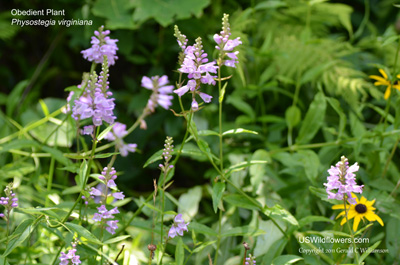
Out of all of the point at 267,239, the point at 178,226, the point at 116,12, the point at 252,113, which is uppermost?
the point at 116,12

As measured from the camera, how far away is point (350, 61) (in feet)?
7.95

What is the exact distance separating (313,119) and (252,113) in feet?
1.09

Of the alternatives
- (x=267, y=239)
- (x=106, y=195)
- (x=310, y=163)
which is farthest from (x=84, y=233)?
(x=310, y=163)

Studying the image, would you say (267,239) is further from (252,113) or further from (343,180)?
(252,113)

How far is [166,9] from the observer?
7.50 feet

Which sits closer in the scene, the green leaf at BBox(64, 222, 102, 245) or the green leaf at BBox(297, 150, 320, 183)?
the green leaf at BBox(64, 222, 102, 245)

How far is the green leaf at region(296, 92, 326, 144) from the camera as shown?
5.46ft

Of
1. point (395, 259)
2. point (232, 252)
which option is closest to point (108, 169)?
point (232, 252)

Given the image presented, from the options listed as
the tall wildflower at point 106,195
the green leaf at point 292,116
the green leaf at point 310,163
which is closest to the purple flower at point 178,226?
the tall wildflower at point 106,195

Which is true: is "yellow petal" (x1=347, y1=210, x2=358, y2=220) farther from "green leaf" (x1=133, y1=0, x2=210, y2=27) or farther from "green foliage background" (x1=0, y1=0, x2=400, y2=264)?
"green leaf" (x1=133, y1=0, x2=210, y2=27)

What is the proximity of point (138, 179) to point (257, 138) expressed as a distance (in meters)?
0.81

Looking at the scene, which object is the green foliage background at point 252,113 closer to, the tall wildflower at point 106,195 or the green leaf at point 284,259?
the green leaf at point 284,259

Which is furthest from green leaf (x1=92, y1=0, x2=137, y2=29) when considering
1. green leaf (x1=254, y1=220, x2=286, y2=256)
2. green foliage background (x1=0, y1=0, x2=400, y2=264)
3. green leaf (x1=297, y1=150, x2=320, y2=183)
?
green leaf (x1=254, y1=220, x2=286, y2=256)

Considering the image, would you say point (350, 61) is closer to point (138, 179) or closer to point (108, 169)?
point (138, 179)
